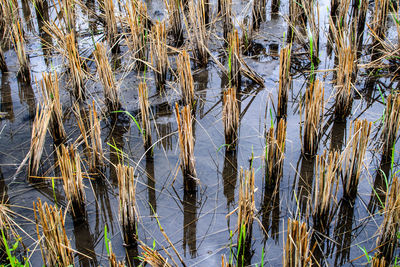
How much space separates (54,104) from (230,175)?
1.93 metres

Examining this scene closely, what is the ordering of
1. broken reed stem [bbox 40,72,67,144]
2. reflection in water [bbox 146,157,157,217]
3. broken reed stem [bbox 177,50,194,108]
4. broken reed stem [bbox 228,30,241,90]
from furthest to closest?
1. broken reed stem [bbox 228,30,241,90]
2. broken reed stem [bbox 177,50,194,108]
3. broken reed stem [bbox 40,72,67,144]
4. reflection in water [bbox 146,157,157,217]

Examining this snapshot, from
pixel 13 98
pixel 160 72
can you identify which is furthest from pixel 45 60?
pixel 160 72

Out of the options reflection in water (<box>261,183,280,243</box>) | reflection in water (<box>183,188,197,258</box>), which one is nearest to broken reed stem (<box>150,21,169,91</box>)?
reflection in water (<box>183,188,197,258</box>)

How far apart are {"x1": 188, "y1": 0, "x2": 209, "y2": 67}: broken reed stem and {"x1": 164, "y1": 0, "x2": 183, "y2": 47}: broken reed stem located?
1.49 ft

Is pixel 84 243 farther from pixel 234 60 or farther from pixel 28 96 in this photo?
pixel 234 60

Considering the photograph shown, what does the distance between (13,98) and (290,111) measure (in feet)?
11.3

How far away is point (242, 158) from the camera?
14.6ft

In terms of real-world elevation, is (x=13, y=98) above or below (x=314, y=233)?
above

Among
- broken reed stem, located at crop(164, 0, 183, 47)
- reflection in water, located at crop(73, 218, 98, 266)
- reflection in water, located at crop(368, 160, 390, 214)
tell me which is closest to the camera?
reflection in water, located at crop(73, 218, 98, 266)

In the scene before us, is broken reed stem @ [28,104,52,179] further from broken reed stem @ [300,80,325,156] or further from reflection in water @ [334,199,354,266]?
reflection in water @ [334,199,354,266]

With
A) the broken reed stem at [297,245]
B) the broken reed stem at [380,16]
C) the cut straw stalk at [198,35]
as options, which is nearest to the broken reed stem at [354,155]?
the broken reed stem at [297,245]

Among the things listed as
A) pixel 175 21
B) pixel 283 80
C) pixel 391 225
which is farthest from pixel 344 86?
pixel 175 21

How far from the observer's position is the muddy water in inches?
139

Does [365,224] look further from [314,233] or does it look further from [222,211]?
[222,211]
